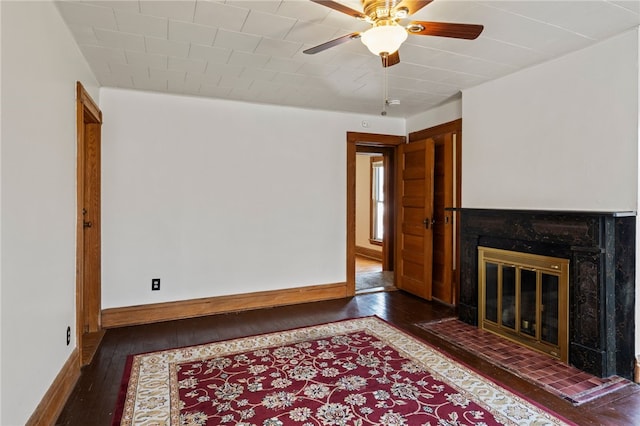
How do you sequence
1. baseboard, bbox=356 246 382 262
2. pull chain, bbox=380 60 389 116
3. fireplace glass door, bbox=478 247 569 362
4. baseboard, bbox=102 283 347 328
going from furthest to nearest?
1. baseboard, bbox=356 246 382 262
2. baseboard, bbox=102 283 347 328
3. pull chain, bbox=380 60 389 116
4. fireplace glass door, bbox=478 247 569 362

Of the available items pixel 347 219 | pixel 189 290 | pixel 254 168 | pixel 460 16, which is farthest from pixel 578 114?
pixel 189 290

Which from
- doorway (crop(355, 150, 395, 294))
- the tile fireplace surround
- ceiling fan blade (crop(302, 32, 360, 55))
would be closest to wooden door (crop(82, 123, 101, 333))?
ceiling fan blade (crop(302, 32, 360, 55))

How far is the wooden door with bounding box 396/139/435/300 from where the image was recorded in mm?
4535

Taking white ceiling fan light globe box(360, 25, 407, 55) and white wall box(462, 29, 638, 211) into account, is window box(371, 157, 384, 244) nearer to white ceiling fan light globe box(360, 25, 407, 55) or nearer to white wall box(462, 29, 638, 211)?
white wall box(462, 29, 638, 211)

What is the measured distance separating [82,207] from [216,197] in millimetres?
1487

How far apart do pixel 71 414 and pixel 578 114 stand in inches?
161

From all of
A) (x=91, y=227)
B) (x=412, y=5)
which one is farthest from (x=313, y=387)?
(x=91, y=227)

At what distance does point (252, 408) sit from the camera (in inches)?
88.1

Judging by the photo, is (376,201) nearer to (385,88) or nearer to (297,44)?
(385,88)

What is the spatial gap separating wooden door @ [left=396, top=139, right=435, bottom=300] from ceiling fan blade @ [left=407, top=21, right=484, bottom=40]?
96.6 inches

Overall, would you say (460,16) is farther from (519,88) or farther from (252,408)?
(252,408)

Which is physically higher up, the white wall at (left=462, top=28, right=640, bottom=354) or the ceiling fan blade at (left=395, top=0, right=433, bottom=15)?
the ceiling fan blade at (left=395, top=0, right=433, bottom=15)

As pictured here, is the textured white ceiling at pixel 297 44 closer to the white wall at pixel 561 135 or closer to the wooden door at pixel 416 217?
the white wall at pixel 561 135

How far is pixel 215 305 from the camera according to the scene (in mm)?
4168
